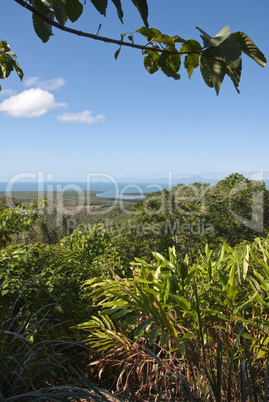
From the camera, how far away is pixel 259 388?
1265mm

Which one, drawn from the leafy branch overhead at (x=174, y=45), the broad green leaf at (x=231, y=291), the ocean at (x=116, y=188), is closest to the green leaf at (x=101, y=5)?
the leafy branch overhead at (x=174, y=45)

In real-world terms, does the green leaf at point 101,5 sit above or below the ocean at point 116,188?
above

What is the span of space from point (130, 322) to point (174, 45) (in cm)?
113

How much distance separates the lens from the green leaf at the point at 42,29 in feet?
2.50

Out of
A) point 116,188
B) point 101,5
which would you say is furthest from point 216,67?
point 116,188

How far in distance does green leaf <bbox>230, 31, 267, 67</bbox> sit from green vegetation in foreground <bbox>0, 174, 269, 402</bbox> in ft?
2.64

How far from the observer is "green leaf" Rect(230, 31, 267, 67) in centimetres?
61

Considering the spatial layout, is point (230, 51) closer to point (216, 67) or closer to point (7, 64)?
point (216, 67)

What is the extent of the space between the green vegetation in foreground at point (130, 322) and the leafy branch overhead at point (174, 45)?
31.4 inches

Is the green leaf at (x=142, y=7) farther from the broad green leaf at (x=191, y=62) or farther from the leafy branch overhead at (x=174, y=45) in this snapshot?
the broad green leaf at (x=191, y=62)

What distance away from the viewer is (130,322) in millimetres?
1294

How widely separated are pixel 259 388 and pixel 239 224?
16.1 metres

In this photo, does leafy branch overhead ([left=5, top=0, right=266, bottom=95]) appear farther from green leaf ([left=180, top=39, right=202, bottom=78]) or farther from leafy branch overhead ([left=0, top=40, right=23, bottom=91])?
leafy branch overhead ([left=0, top=40, right=23, bottom=91])

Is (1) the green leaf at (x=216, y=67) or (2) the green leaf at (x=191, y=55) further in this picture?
(2) the green leaf at (x=191, y=55)
